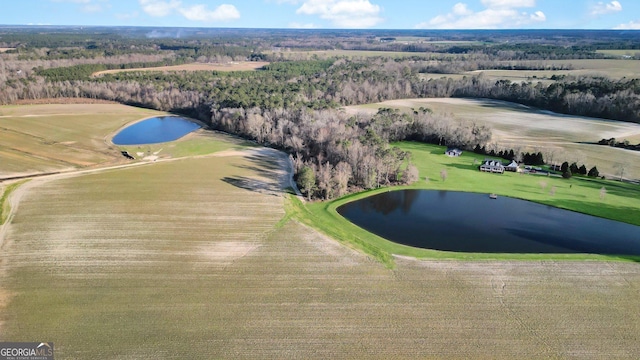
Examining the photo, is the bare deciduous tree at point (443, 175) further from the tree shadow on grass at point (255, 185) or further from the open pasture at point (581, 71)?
the open pasture at point (581, 71)

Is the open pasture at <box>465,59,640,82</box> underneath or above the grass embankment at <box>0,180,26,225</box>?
above

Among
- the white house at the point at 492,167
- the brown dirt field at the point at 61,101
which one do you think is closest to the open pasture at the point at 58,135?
the brown dirt field at the point at 61,101

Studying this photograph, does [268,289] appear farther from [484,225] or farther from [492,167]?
[492,167]

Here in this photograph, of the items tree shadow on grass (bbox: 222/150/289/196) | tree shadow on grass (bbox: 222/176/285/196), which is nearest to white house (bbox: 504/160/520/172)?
tree shadow on grass (bbox: 222/150/289/196)

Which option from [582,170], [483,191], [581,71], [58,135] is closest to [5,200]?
[58,135]

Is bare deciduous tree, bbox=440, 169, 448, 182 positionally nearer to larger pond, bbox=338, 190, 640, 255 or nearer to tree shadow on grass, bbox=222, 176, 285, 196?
larger pond, bbox=338, 190, 640, 255

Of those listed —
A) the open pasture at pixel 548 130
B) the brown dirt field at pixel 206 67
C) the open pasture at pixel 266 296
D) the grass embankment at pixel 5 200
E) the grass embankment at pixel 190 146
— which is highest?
the brown dirt field at pixel 206 67
